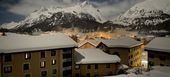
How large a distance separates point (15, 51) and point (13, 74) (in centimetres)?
199

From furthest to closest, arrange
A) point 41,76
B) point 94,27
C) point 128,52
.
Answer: point 94,27 < point 128,52 < point 41,76

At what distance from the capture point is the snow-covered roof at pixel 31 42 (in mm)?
23328

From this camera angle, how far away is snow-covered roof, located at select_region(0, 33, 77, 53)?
23.3 m

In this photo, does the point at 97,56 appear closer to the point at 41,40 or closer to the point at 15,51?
the point at 41,40

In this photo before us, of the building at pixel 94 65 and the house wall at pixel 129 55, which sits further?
the house wall at pixel 129 55

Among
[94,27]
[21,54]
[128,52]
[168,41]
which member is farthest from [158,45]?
[94,27]

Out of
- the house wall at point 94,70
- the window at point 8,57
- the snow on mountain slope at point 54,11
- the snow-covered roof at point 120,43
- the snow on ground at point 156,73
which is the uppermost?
the snow on mountain slope at point 54,11

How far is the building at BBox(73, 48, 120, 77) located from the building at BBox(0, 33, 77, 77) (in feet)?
3.90

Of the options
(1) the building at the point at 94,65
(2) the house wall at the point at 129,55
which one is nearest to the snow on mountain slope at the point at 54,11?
(2) the house wall at the point at 129,55

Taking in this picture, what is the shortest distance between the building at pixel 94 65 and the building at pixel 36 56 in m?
1.19

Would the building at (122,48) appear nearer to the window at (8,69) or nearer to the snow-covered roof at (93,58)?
the snow-covered roof at (93,58)

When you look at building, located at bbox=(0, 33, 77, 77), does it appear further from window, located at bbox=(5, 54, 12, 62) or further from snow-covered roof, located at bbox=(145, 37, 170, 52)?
snow-covered roof, located at bbox=(145, 37, 170, 52)

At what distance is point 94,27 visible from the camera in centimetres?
6806

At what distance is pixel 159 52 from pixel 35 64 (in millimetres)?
13013
